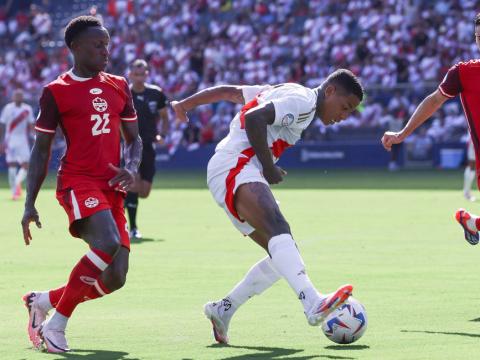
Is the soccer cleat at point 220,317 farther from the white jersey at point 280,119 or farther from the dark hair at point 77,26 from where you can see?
the dark hair at point 77,26

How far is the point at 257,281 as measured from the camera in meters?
8.10

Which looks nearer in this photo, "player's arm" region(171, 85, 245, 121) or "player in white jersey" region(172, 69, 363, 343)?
"player in white jersey" region(172, 69, 363, 343)

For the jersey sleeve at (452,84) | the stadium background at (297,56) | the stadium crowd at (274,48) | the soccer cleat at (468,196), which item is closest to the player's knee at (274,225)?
the jersey sleeve at (452,84)

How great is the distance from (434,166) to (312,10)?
8918 millimetres

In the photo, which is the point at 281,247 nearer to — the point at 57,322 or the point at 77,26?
the point at 57,322

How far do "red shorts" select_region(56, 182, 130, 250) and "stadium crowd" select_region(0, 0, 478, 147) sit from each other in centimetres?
2718

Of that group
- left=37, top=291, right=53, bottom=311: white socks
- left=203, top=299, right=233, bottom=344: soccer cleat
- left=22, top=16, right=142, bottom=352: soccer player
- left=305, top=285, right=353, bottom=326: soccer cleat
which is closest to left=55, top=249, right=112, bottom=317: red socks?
left=22, top=16, right=142, bottom=352: soccer player

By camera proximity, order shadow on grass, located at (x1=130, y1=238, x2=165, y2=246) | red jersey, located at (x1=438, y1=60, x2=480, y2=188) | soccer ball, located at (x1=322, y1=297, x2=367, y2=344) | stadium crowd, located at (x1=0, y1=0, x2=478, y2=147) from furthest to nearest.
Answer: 1. stadium crowd, located at (x1=0, y1=0, x2=478, y2=147)
2. shadow on grass, located at (x1=130, y1=238, x2=165, y2=246)
3. red jersey, located at (x1=438, y1=60, x2=480, y2=188)
4. soccer ball, located at (x1=322, y1=297, x2=367, y2=344)

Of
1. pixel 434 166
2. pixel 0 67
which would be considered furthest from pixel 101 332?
pixel 0 67

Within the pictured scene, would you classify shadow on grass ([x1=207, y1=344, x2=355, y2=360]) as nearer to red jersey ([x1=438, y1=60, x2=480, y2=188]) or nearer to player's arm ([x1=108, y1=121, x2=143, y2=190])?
player's arm ([x1=108, y1=121, x2=143, y2=190])

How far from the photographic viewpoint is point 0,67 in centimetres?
4494

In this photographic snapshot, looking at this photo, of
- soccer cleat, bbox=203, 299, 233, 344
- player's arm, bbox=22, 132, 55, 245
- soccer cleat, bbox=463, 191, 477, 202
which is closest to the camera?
player's arm, bbox=22, 132, 55, 245

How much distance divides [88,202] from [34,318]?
99cm

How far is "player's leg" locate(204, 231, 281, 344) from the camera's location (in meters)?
7.99
